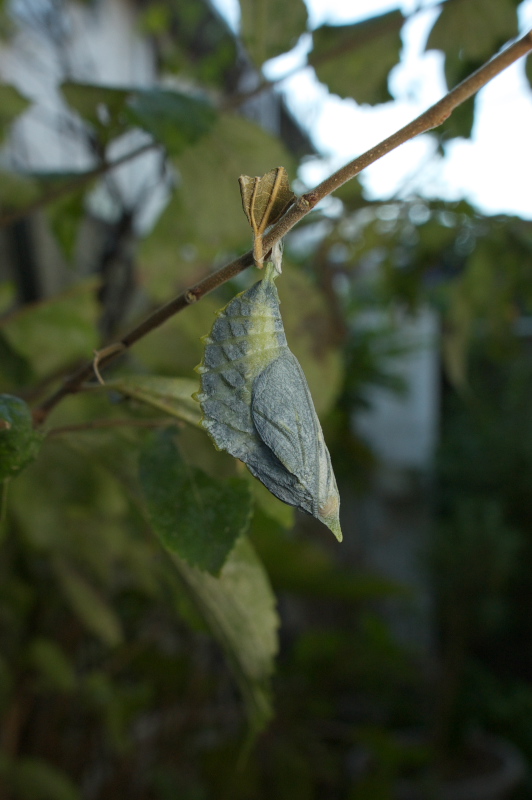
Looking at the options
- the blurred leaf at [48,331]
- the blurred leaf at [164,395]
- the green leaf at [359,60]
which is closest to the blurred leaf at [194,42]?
the green leaf at [359,60]

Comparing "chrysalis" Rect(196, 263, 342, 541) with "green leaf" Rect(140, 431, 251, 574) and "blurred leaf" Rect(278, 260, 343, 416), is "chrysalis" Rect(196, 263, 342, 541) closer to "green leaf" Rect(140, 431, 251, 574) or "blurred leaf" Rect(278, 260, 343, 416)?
"green leaf" Rect(140, 431, 251, 574)

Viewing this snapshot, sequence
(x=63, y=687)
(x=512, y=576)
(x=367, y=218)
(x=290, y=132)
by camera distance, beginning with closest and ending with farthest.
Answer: (x=63, y=687) → (x=367, y=218) → (x=290, y=132) → (x=512, y=576)

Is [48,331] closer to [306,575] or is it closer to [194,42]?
[306,575]

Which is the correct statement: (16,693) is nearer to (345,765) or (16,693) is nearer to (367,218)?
(367,218)

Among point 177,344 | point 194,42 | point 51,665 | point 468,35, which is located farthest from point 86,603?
point 194,42

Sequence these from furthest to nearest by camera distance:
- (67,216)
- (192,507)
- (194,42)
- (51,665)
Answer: (194,42) < (51,665) < (67,216) < (192,507)

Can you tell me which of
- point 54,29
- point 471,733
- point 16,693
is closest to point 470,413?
point 471,733

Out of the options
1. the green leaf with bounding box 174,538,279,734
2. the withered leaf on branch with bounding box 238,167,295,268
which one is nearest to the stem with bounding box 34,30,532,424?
the withered leaf on branch with bounding box 238,167,295,268
